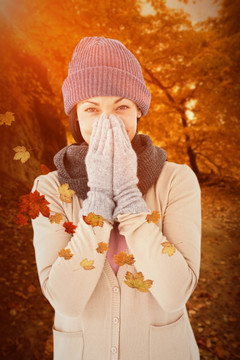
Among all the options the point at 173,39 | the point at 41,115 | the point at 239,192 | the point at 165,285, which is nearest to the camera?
the point at 165,285

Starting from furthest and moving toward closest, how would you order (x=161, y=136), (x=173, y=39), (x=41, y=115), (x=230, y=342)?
(x=161, y=136)
(x=173, y=39)
(x=41, y=115)
(x=230, y=342)

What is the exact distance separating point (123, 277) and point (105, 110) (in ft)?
3.12

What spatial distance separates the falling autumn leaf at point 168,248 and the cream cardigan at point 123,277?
0.05 feet

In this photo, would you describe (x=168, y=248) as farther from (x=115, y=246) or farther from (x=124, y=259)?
(x=115, y=246)

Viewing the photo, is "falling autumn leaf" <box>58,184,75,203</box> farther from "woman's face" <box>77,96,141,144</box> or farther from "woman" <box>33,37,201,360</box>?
"woman's face" <box>77,96,141,144</box>

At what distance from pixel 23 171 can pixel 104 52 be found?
3.97 meters

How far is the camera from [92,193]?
4.09 ft

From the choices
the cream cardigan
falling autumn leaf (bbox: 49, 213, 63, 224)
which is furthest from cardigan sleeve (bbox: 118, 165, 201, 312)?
falling autumn leaf (bbox: 49, 213, 63, 224)

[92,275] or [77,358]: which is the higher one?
[92,275]

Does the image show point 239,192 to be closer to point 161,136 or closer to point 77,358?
point 161,136

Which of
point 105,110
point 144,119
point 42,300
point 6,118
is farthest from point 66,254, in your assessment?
point 144,119

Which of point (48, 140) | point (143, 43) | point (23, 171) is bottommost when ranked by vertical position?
point (23, 171)

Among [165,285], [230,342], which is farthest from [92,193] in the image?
[230,342]

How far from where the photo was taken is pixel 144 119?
714 centimetres
